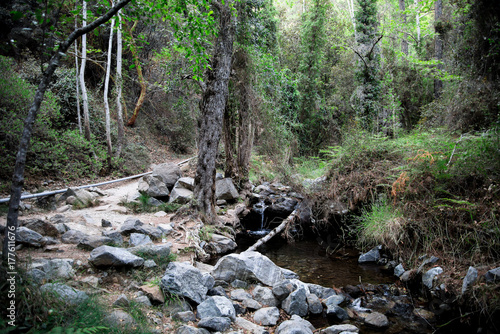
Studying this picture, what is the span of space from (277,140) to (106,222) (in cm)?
556

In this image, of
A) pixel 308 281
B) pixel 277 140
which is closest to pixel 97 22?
pixel 308 281

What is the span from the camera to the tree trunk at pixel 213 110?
19.9 ft

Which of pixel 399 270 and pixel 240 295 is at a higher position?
pixel 240 295

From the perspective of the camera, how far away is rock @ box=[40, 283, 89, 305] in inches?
87.5

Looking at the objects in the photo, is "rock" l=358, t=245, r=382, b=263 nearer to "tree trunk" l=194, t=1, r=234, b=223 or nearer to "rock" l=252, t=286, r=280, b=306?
"rock" l=252, t=286, r=280, b=306

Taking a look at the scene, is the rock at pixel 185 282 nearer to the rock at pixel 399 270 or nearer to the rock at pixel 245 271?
the rock at pixel 245 271

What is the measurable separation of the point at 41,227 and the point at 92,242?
2.96 feet

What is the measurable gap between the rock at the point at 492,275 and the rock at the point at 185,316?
3.68 metres

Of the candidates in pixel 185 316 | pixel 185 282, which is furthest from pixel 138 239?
pixel 185 316

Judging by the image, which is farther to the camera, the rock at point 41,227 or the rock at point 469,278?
the rock at point 41,227

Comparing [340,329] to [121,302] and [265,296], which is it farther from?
[121,302]

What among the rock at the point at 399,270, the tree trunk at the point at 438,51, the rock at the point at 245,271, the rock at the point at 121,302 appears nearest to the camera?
the rock at the point at 121,302

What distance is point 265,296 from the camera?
3.82 m

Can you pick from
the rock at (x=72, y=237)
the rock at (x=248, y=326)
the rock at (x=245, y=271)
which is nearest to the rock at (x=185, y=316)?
the rock at (x=248, y=326)
